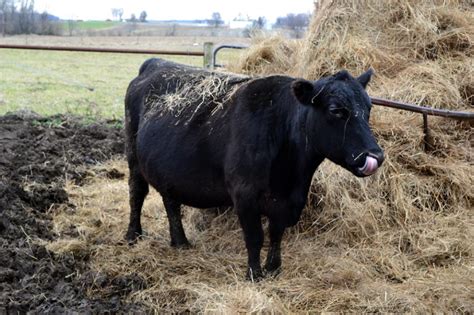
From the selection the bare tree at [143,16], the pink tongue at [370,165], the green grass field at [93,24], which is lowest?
the pink tongue at [370,165]

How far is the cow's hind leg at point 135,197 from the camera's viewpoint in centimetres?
546

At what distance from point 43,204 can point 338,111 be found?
11.8ft

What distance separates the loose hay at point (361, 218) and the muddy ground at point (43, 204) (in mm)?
171

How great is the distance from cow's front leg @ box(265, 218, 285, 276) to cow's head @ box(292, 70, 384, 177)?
71 cm

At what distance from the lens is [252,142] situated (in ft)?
13.4

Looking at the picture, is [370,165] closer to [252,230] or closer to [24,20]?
[252,230]

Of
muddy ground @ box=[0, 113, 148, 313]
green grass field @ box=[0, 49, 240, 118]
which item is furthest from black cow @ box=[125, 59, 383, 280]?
green grass field @ box=[0, 49, 240, 118]

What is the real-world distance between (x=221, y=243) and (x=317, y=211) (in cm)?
89

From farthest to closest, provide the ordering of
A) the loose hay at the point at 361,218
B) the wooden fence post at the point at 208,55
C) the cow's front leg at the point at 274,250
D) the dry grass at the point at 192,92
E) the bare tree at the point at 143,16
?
the bare tree at the point at 143,16, the wooden fence post at the point at 208,55, the dry grass at the point at 192,92, the cow's front leg at the point at 274,250, the loose hay at the point at 361,218

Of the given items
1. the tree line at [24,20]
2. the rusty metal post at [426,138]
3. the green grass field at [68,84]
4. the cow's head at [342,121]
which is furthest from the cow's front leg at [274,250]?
the tree line at [24,20]

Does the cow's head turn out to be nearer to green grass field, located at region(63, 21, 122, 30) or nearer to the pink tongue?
the pink tongue

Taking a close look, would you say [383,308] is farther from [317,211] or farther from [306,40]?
[306,40]

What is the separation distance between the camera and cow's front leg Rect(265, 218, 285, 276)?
4.29 m

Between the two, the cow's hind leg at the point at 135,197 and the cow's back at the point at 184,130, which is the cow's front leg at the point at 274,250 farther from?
the cow's hind leg at the point at 135,197
